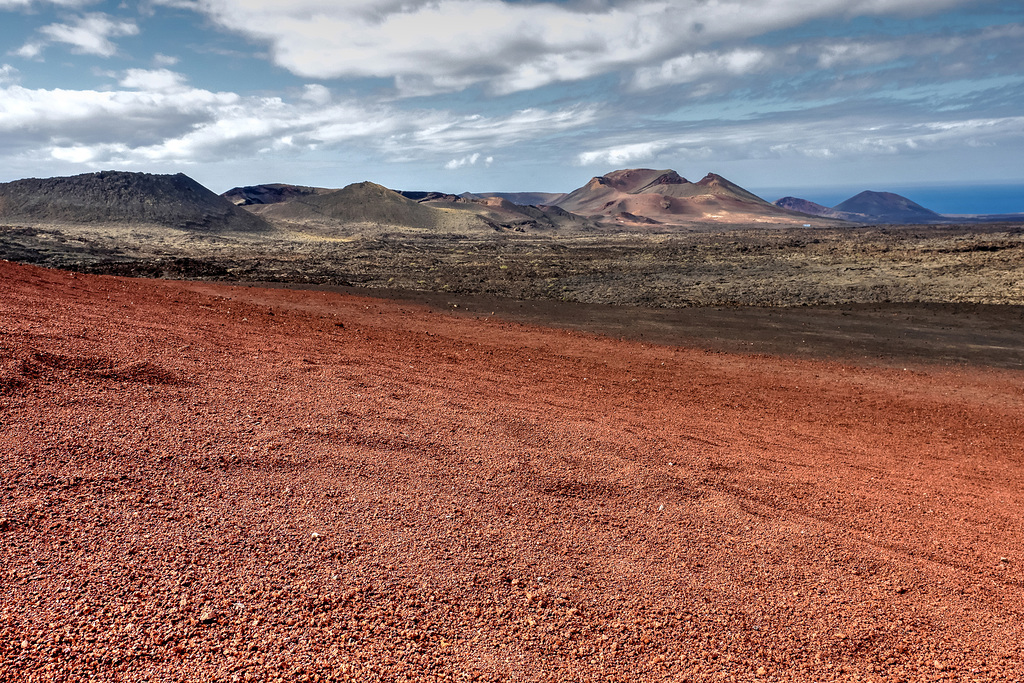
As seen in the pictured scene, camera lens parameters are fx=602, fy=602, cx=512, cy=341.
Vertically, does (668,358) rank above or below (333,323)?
below

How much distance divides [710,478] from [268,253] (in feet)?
156

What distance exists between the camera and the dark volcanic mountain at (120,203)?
7875 centimetres

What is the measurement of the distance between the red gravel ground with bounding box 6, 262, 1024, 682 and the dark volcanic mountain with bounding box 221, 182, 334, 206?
154 m

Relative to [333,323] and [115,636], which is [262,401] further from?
[333,323]

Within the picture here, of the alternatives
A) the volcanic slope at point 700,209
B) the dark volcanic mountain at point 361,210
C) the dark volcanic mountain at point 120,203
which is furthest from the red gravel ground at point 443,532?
the volcanic slope at point 700,209

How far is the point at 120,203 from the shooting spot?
84062mm

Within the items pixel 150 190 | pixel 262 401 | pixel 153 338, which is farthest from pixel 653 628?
pixel 150 190

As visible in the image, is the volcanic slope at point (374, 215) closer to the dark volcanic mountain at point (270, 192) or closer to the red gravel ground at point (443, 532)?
the dark volcanic mountain at point (270, 192)

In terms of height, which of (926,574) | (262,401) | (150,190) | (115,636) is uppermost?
(150,190)

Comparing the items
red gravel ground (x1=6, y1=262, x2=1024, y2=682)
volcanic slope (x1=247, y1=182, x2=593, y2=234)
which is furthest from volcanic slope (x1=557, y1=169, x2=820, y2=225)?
red gravel ground (x1=6, y1=262, x2=1024, y2=682)

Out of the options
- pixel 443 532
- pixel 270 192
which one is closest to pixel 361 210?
pixel 270 192

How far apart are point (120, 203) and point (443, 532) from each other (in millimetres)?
98516

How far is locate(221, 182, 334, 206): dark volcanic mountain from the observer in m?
151

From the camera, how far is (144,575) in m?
3.44
